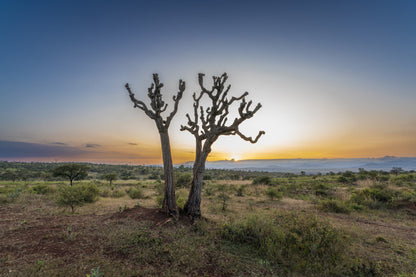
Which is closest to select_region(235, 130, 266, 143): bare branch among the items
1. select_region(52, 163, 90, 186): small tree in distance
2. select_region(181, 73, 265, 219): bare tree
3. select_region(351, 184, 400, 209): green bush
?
select_region(181, 73, 265, 219): bare tree

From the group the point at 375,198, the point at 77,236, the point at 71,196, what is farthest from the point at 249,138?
the point at 375,198

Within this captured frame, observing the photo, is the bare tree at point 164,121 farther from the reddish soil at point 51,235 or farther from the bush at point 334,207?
the bush at point 334,207

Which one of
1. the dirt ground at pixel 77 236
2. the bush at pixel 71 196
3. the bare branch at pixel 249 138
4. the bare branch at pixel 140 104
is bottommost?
the dirt ground at pixel 77 236

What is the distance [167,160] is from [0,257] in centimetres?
608

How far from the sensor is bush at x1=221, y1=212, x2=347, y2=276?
492 cm

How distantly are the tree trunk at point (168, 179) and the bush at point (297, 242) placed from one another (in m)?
3.01

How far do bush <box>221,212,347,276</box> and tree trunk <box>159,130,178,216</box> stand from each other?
3008 millimetres

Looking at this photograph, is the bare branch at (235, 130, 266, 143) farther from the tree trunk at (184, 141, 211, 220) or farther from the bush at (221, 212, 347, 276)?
the bush at (221, 212, 347, 276)

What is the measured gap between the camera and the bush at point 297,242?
4.92 metres

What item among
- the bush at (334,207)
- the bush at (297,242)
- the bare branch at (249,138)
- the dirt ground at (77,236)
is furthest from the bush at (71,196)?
the bush at (334,207)

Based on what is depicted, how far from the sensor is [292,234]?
5723 millimetres

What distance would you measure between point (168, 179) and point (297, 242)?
20.2 feet

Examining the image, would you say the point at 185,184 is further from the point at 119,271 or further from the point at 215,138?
the point at 119,271

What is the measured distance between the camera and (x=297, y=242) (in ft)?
18.2
